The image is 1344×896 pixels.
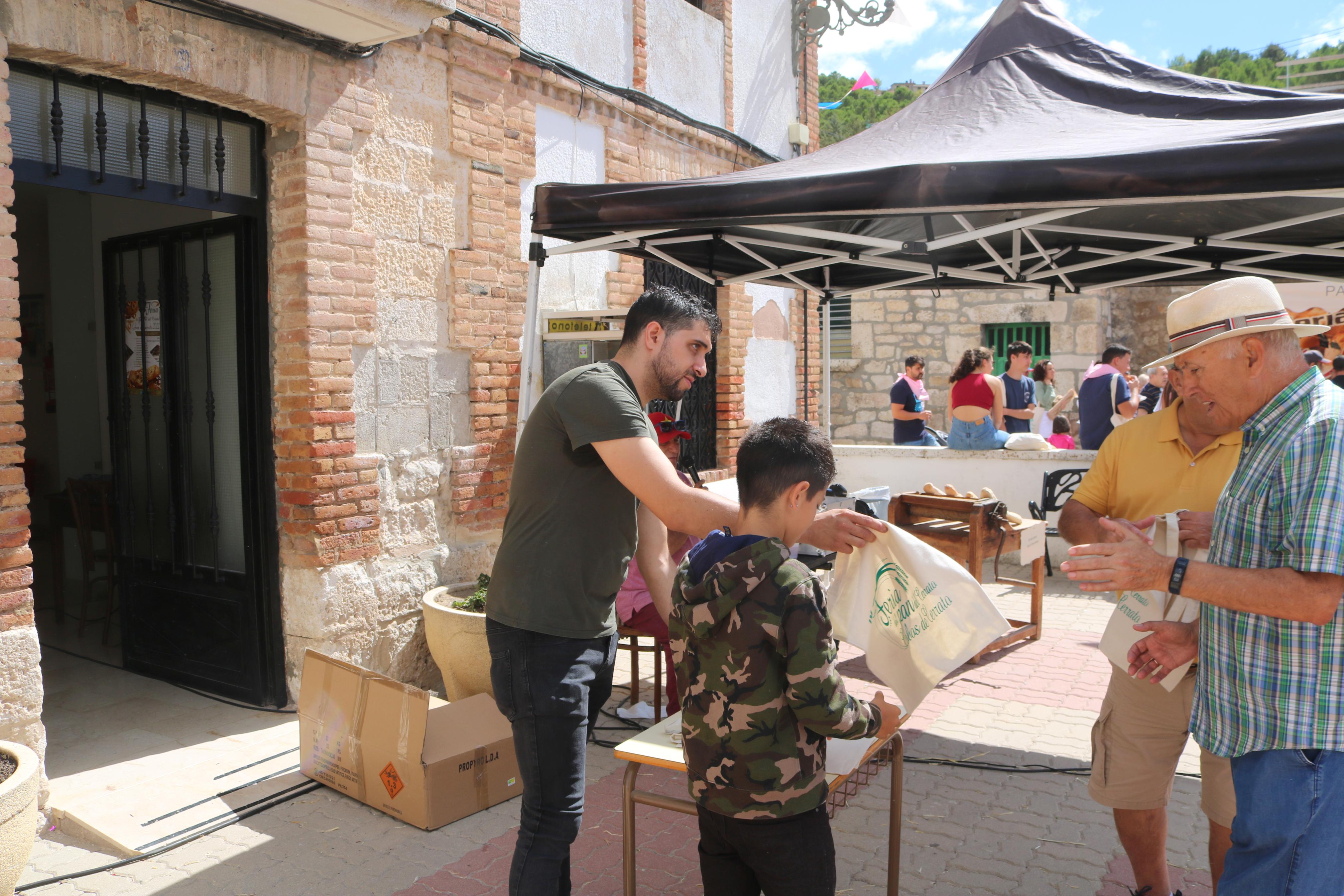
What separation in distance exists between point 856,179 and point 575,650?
2.25 meters

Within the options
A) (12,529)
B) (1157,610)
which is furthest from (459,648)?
(1157,610)

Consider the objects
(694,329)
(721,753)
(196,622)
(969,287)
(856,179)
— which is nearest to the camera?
(721,753)

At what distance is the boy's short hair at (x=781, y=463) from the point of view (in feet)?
6.95

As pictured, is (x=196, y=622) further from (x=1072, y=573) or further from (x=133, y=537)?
(x=1072, y=573)

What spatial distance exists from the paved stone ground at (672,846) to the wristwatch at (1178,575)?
1.57 metres

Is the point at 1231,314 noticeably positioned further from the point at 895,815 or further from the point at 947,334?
the point at 947,334

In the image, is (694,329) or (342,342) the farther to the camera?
(342,342)

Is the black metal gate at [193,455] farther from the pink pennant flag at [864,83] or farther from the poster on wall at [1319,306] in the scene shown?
the poster on wall at [1319,306]

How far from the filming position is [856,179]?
3715 mm

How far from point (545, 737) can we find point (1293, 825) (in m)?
1.70

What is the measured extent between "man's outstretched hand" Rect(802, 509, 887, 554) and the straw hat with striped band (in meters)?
0.85

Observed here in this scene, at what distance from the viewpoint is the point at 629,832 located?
2703mm

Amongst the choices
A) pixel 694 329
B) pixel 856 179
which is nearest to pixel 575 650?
pixel 694 329

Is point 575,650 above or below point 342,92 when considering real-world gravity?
below
